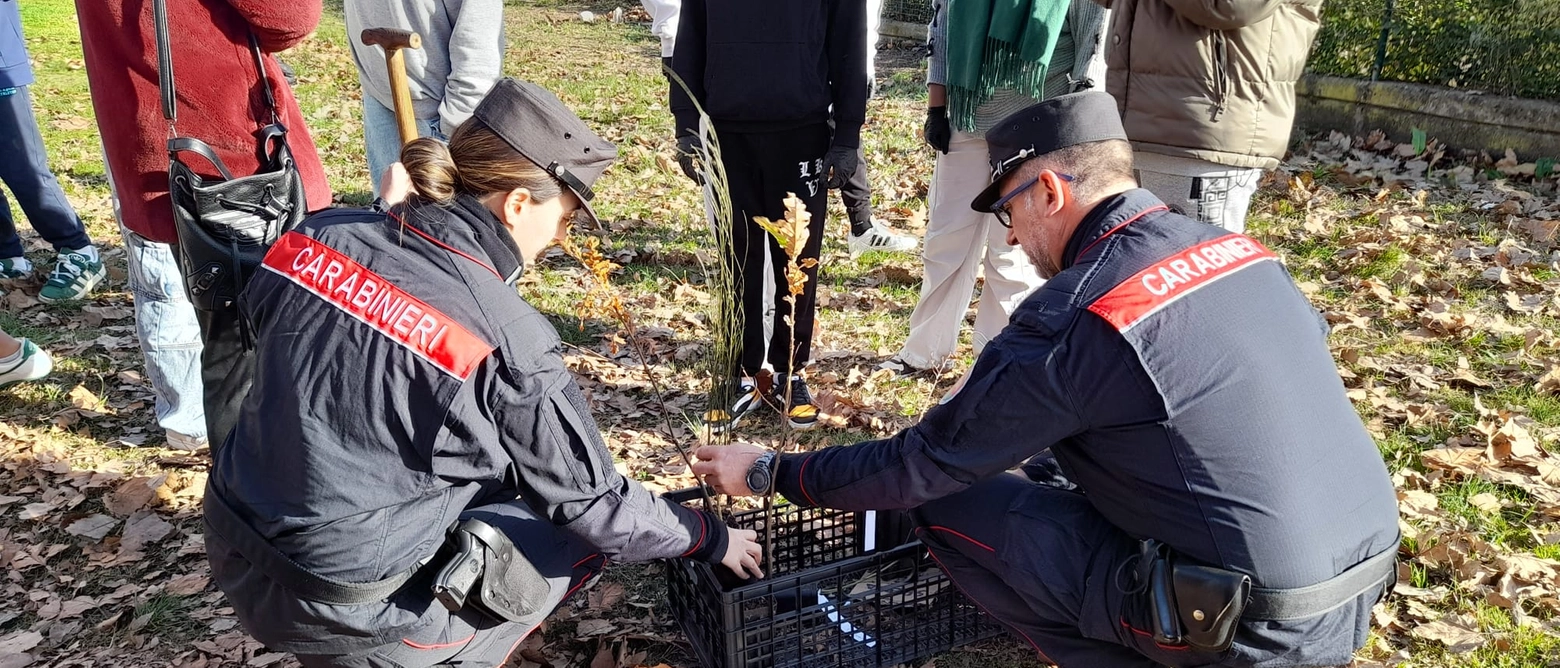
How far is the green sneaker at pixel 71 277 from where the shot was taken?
5293mm

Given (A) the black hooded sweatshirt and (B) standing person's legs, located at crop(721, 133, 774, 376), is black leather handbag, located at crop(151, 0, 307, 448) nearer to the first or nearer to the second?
(A) the black hooded sweatshirt

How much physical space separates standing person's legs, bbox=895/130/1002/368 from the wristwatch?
183cm

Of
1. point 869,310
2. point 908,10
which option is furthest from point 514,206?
point 908,10

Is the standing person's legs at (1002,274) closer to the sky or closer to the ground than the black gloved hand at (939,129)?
closer to the ground

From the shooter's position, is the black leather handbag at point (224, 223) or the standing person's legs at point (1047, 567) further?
the black leather handbag at point (224, 223)

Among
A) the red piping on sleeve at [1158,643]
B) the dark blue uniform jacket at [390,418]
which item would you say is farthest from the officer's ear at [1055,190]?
the dark blue uniform jacket at [390,418]

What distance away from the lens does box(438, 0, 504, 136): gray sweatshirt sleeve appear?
161 inches

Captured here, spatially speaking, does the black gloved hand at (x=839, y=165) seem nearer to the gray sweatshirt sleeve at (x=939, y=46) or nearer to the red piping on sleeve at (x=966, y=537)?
the gray sweatshirt sleeve at (x=939, y=46)

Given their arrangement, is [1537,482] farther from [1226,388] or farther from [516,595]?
[516,595]

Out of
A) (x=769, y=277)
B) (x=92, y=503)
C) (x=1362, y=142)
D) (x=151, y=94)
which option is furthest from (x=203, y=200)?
(x=1362, y=142)

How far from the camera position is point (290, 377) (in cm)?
205

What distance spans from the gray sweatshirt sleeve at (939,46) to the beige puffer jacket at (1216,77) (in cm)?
87

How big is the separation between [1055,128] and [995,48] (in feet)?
5.55

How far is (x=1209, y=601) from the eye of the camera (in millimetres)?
2029
